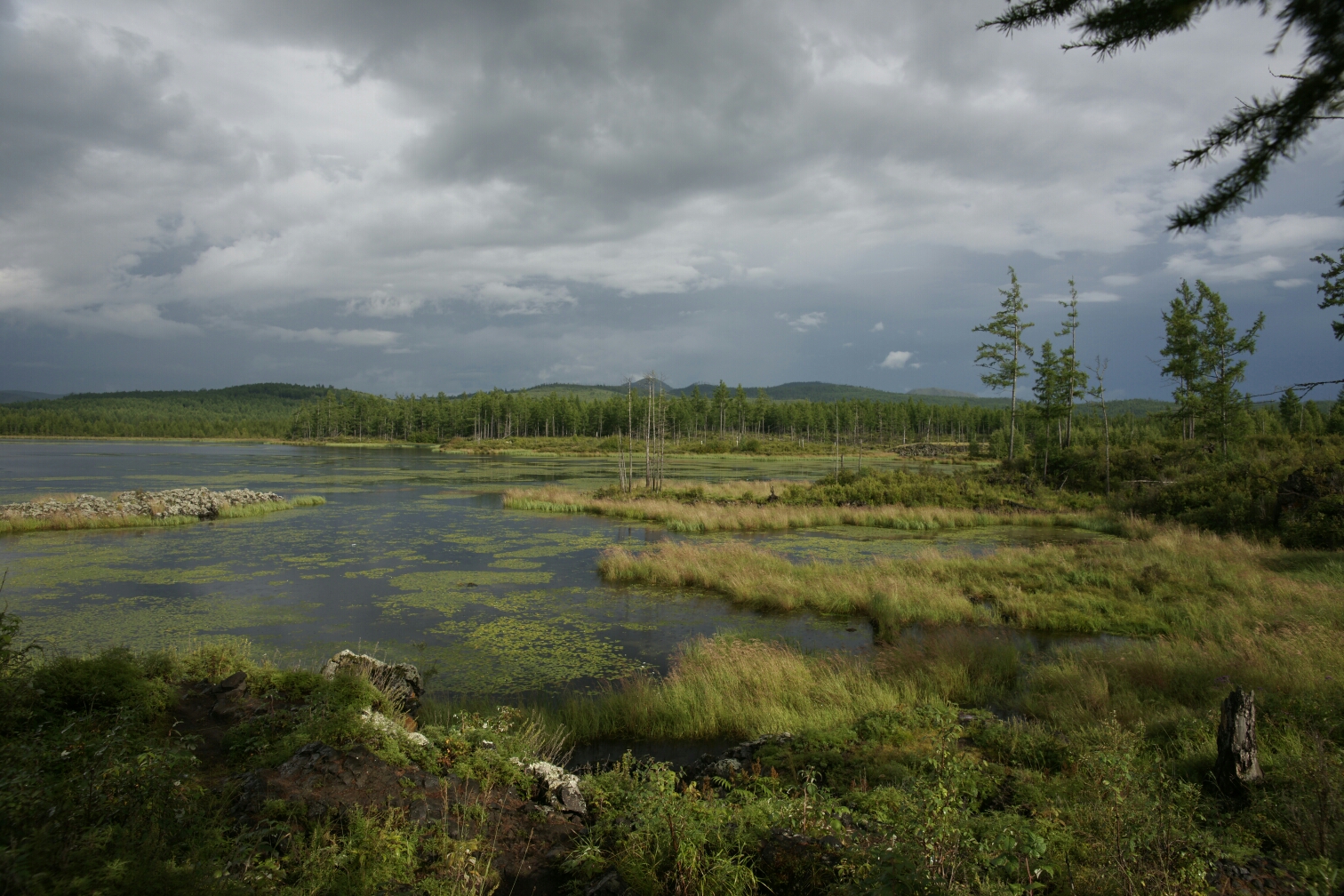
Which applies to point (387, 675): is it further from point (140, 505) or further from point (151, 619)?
point (140, 505)

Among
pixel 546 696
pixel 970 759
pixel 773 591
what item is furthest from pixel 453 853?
pixel 773 591

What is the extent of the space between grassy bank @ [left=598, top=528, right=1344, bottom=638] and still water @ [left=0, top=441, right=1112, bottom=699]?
955mm

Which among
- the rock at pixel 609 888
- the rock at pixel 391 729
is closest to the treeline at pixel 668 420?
the rock at pixel 391 729

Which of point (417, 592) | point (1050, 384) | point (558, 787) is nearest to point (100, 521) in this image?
point (417, 592)

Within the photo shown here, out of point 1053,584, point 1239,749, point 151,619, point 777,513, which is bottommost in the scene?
point 151,619

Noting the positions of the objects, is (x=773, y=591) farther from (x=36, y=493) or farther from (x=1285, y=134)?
(x=36, y=493)

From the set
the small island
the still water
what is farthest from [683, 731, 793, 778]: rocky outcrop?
the small island

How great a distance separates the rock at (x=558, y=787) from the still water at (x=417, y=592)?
13.3 ft

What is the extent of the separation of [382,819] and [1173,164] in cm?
687

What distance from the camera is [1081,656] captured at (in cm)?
984

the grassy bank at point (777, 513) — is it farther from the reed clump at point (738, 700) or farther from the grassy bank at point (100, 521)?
the reed clump at point (738, 700)

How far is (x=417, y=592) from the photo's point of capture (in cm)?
1716

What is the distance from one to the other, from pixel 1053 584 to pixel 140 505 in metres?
36.4

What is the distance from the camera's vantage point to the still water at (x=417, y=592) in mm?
12414
